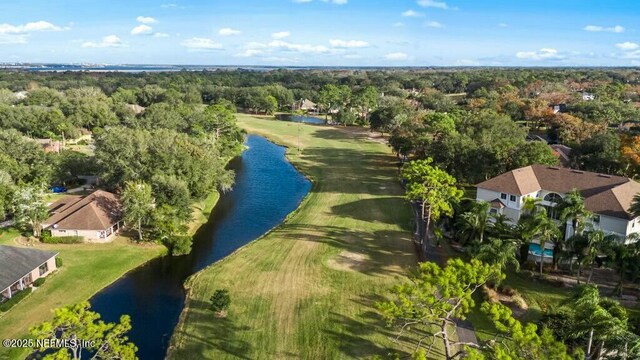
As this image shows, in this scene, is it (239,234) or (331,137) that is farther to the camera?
(331,137)

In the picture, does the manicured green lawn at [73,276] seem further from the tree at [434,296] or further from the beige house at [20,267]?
the tree at [434,296]

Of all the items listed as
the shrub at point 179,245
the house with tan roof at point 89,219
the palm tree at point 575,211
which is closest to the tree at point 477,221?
the palm tree at point 575,211

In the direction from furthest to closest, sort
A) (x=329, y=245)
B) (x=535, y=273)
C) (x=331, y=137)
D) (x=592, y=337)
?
(x=331, y=137) < (x=329, y=245) < (x=535, y=273) < (x=592, y=337)

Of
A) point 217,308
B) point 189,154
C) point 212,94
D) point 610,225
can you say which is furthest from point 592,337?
point 212,94

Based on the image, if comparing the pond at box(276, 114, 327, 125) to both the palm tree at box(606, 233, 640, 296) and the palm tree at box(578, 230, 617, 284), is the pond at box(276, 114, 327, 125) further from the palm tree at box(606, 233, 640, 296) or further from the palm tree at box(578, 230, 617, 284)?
the palm tree at box(606, 233, 640, 296)

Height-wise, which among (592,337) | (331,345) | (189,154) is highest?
(189,154)

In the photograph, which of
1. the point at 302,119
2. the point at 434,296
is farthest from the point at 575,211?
the point at 302,119

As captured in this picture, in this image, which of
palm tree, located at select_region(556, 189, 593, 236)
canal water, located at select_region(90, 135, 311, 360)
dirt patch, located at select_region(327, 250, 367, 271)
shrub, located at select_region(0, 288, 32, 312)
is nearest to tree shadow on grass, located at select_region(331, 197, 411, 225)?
canal water, located at select_region(90, 135, 311, 360)

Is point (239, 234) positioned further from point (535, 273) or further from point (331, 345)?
point (535, 273)
